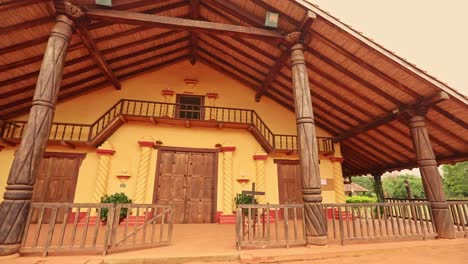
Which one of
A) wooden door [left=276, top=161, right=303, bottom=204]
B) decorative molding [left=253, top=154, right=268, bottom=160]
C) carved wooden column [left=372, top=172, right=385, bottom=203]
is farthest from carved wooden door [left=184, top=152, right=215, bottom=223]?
carved wooden column [left=372, top=172, right=385, bottom=203]

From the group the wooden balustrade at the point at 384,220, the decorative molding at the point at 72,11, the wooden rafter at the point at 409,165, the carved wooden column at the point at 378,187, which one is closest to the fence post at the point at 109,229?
the wooden balustrade at the point at 384,220

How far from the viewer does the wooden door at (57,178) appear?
825cm

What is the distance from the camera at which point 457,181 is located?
27.0 metres

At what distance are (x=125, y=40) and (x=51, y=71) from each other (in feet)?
12.9

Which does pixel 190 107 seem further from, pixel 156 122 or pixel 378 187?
pixel 378 187

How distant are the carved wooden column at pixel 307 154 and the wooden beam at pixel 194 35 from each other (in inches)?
150

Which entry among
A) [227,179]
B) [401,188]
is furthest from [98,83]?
[401,188]

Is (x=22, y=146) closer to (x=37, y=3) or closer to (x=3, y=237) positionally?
(x=3, y=237)

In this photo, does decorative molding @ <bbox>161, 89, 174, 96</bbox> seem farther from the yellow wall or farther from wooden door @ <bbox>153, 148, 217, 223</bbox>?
wooden door @ <bbox>153, 148, 217, 223</bbox>

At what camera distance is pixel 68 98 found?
936cm

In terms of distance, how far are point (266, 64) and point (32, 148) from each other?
23.9 ft

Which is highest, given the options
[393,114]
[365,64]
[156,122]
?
[365,64]

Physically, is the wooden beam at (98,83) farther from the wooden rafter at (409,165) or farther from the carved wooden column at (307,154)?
the wooden rafter at (409,165)

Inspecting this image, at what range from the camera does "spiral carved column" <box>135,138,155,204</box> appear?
8344 mm
